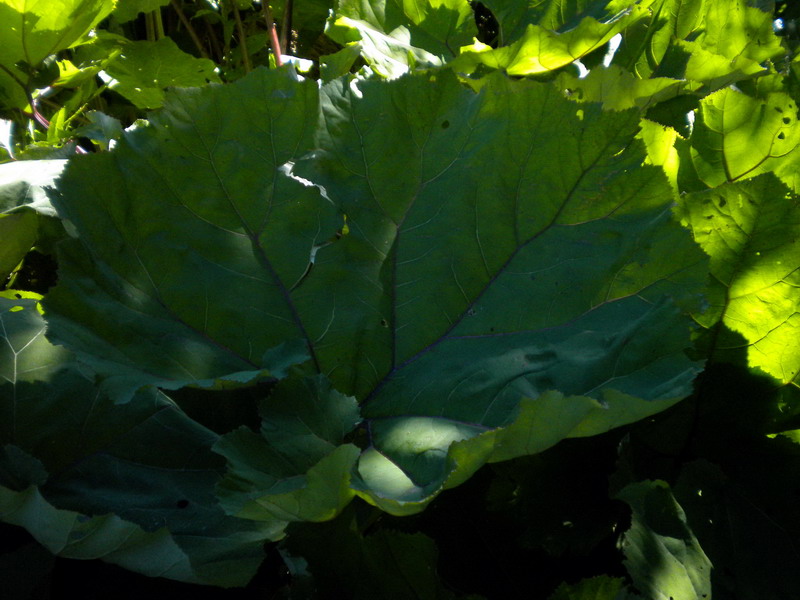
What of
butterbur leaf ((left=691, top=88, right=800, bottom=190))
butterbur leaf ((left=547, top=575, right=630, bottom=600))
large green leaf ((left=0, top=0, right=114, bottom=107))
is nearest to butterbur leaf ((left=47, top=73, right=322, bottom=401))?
butterbur leaf ((left=547, top=575, right=630, bottom=600))

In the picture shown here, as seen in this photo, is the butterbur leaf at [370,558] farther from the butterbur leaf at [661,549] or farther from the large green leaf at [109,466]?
the butterbur leaf at [661,549]

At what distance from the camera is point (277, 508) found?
0.56 metres

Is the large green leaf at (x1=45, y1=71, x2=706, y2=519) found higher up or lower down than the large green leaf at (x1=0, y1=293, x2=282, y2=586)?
higher up

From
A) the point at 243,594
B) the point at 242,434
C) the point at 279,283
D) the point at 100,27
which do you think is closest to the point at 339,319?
the point at 279,283

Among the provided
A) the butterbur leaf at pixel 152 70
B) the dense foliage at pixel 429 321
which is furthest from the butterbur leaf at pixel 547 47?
the butterbur leaf at pixel 152 70

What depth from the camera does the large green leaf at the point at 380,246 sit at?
0.70m

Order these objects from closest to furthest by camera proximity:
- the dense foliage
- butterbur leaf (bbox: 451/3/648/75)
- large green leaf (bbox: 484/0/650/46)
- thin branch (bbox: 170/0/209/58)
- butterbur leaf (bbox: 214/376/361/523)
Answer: butterbur leaf (bbox: 214/376/361/523), the dense foliage, butterbur leaf (bbox: 451/3/648/75), large green leaf (bbox: 484/0/650/46), thin branch (bbox: 170/0/209/58)

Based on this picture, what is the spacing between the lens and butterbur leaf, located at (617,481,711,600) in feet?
2.06

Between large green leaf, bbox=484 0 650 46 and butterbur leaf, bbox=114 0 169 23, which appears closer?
large green leaf, bbox=484 0 650 46

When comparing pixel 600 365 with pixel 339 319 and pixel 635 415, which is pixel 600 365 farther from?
pixel 339 319

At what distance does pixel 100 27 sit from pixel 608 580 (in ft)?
5.21

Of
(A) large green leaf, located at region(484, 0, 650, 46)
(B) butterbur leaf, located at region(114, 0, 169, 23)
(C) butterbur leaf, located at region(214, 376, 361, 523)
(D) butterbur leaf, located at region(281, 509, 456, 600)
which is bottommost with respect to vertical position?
(D) butterbur leaf, located at region(281, 509, 456, 600)

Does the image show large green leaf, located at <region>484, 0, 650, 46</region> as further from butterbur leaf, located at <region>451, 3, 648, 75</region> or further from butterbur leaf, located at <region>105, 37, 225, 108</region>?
butterbur leaf, located at <region>105, 37, 225, 108</region>

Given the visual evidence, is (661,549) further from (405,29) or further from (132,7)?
(132,7)
